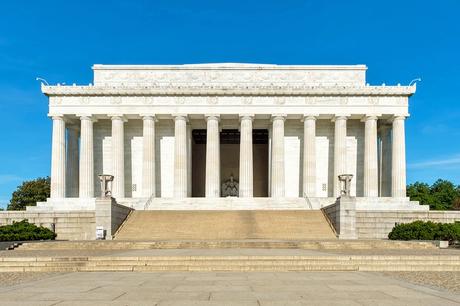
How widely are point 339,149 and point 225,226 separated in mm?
26454

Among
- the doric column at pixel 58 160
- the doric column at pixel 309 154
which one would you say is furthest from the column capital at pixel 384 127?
the doric column at pixel 58 160

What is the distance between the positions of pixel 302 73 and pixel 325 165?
13059 mm

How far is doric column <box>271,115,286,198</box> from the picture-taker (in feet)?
201

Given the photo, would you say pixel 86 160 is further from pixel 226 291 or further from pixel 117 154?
pixel 226 291

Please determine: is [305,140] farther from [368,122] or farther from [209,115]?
[209,115]

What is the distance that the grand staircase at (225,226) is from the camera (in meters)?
39.0

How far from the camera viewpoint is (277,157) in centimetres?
6184

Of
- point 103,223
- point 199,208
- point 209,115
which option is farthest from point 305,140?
point 103,223

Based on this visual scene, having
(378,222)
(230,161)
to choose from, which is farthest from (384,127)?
(378,222)

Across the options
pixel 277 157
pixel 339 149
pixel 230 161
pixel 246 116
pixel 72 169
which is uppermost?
pixel 246 116

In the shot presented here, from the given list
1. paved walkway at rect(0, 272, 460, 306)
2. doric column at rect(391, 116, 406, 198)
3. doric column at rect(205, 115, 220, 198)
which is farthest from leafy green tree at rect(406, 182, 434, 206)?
paved walkway at rect(0, 272, 460, 306)

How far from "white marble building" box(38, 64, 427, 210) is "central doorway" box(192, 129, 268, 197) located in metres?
13.0

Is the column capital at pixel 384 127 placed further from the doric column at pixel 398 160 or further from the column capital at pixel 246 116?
the column capital at pixel 246 116

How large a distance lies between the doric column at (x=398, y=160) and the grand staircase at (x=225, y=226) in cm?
1972
